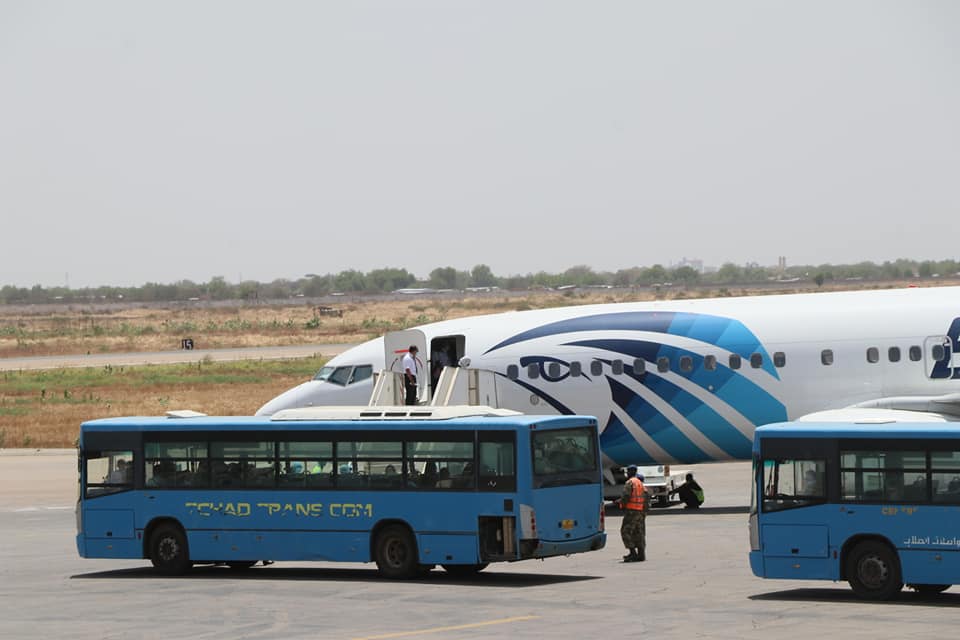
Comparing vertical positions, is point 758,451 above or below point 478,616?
above

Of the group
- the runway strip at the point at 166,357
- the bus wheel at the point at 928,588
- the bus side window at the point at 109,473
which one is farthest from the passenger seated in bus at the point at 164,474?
the runway strip at the point at 166,357

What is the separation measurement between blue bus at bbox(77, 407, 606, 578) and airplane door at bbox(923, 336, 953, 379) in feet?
45.3

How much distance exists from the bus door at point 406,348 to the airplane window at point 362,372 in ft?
2.18

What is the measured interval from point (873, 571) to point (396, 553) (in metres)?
9.50

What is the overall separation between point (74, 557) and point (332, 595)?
35.6ft

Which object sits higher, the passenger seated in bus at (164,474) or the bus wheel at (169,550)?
the passenger seated in bus at (164,474)

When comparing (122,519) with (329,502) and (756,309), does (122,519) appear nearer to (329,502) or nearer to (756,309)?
(329,502)

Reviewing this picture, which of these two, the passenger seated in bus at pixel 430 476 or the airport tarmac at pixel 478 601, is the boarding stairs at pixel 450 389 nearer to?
the airport tarmac at pixel 478 601

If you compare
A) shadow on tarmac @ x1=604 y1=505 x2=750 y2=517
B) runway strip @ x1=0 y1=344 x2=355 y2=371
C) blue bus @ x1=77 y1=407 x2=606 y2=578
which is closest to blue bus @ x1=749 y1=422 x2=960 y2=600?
blue bus @ x1=77 y1=407 x2=606 y2=578

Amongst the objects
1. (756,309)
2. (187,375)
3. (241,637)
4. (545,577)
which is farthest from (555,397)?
(187,375)

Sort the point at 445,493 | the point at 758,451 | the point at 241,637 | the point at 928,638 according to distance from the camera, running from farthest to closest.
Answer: the point at 445,493 → the point at 758,451 → the point at 241,637 → the point at 928,638

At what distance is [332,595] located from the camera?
2992 cm

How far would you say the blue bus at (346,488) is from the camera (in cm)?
3150

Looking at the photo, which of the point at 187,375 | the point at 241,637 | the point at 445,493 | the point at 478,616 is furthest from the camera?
the point at 187,375
